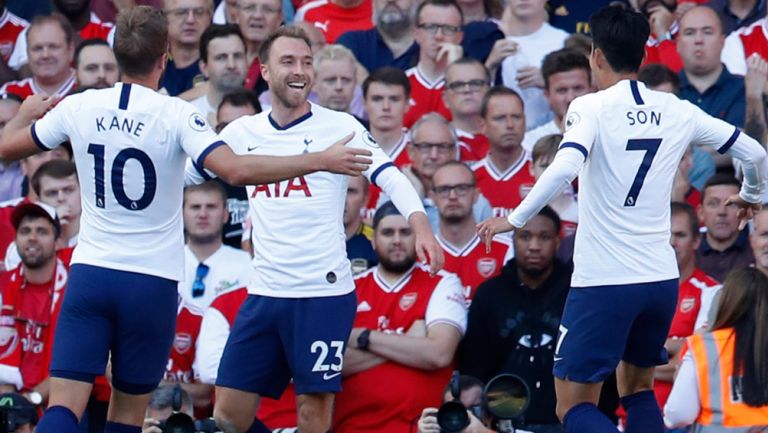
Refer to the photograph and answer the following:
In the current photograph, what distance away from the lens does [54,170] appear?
11672 mm

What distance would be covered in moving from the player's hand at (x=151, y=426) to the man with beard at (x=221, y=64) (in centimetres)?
367

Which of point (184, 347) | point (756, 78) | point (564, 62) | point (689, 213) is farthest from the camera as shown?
point (564, 62)

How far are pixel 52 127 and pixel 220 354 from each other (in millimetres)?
2579

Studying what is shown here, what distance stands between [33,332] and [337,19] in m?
4.29

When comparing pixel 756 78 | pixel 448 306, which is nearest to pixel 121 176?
A: pixel 448 306

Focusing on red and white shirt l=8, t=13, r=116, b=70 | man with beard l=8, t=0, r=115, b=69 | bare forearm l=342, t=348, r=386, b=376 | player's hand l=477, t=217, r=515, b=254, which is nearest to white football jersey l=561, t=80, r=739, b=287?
player's hand l=477, t=217, r=515, b=254

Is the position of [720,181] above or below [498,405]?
above

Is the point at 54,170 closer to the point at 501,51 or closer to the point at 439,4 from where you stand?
the point at 439,4

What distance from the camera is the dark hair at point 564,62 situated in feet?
39.6

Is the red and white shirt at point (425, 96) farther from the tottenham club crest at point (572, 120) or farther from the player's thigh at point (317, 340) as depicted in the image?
the tottenham club crest at point (572, 120)

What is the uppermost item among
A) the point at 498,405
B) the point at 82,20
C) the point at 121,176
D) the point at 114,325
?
the point at 82,20

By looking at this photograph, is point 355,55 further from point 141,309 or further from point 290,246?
point 141,309

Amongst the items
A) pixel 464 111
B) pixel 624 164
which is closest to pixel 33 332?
pixel 464 111

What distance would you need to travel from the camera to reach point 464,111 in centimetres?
1255
